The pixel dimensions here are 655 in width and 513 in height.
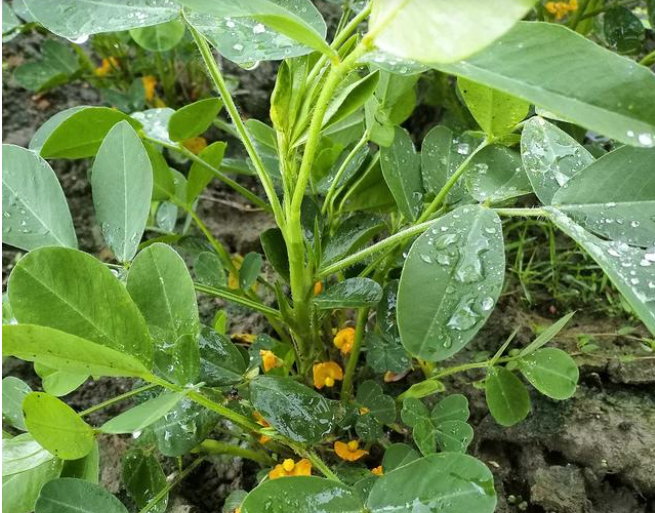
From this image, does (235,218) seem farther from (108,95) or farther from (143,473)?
(143,473)

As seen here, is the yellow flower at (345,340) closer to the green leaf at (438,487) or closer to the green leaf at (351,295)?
the green leaf at (351,295)

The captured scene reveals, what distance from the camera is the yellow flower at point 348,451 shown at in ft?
2.96

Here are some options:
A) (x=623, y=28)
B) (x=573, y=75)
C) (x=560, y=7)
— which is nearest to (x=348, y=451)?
(x=573, y=75)

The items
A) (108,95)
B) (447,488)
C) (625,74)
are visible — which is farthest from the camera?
(108,95)

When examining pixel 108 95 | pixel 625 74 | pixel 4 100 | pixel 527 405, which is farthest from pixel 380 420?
pixel 4 100

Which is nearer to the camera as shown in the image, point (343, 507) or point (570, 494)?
point (343, 507)

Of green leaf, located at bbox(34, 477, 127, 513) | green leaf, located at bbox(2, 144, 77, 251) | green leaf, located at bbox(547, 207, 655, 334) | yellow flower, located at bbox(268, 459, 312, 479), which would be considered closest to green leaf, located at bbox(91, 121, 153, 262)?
green leaf, located at bbox(2, 144, 77, 251)

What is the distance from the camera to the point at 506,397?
32.6 inches

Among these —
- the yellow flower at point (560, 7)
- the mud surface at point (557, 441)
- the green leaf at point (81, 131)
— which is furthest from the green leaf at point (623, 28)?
the green leaf at point (81, 131)

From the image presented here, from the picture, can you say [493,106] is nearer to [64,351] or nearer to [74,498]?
[64,351]

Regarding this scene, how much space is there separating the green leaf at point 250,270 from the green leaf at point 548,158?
0.43 metres

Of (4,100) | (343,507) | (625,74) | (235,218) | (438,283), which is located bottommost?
(235,218)

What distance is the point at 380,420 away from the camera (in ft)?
2.88

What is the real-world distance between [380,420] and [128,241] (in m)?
0.43
